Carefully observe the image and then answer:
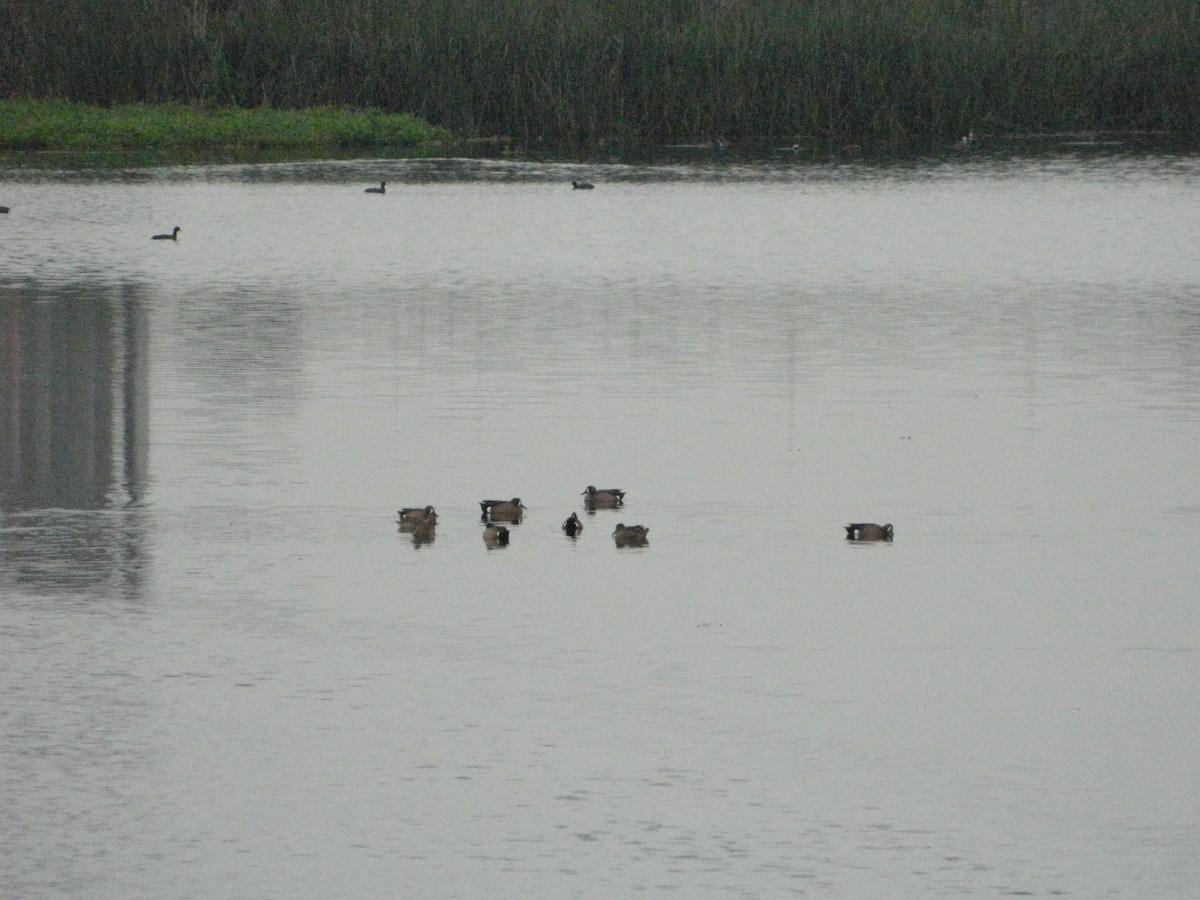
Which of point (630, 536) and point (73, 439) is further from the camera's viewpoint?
point (73, 439)

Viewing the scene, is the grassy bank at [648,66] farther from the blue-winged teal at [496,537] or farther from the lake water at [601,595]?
the blue-winged teal at [496,537]

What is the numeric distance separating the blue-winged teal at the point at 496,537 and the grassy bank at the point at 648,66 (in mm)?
29210

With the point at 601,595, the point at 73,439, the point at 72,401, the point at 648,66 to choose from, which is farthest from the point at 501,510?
the point at 648,66

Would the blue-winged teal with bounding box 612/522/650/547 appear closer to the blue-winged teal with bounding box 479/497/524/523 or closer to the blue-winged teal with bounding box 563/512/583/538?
the blue-winged teal with bounding box 563/512/583/538

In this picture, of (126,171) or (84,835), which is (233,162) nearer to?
(126,171)

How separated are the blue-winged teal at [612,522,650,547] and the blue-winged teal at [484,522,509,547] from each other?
1.42ft

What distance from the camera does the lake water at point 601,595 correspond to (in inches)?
239

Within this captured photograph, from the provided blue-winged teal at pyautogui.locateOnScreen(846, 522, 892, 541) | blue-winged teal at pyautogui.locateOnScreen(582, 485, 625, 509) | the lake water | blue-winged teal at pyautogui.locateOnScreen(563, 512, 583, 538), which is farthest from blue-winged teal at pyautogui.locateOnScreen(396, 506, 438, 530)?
blue-winged teal at pyautogui.locateOnScreen(846, 522, 892, 541)

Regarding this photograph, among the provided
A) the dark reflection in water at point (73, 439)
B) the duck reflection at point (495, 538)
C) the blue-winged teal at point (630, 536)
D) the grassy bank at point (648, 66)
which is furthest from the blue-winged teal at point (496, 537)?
the grassy bank at point (648, 66)

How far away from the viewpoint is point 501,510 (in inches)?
391

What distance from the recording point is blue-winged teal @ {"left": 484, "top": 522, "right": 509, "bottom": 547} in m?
9.53

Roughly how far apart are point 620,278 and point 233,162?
1621cm

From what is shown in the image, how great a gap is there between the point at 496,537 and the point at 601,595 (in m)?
0.91

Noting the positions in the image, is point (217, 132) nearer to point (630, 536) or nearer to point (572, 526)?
point (572, 526)
